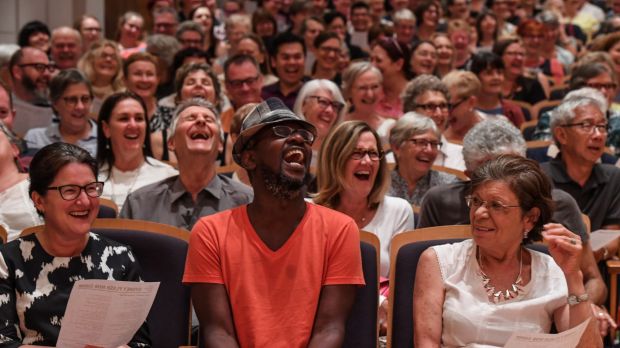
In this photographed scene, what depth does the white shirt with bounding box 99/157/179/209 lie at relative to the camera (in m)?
4.70

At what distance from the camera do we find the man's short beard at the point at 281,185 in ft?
9.53

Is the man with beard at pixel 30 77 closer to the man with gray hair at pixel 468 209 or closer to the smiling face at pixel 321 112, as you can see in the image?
the smiling face at pixel 321 112

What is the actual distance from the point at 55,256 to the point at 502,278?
4.63 ft

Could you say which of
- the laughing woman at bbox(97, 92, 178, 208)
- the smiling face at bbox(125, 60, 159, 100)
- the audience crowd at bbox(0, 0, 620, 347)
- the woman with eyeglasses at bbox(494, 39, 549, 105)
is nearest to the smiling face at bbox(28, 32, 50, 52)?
the audience crowd at bbox(0, 0, 620, 347)

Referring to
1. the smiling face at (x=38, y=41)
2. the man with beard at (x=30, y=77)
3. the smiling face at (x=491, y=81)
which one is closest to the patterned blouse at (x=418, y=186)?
the smiling face at (x=491, y=81)

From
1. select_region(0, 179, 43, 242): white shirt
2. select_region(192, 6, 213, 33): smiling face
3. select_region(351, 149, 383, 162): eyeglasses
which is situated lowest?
select_region(0, 179, 43, 242): white shirt

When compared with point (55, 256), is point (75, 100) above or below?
above

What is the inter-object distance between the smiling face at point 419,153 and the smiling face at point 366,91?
1595mm

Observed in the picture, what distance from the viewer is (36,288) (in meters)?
2.99

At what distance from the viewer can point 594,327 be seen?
2984 mm

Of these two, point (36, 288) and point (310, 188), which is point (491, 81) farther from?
point (36, 288)

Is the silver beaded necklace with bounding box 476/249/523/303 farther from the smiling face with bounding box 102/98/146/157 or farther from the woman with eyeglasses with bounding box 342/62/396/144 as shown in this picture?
the woman with eyeglasses with bounding box 342/62/396/144

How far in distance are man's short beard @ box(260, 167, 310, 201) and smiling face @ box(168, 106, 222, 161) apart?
4.22 feet

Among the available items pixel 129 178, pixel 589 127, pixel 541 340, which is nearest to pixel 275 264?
pixel 541 340
